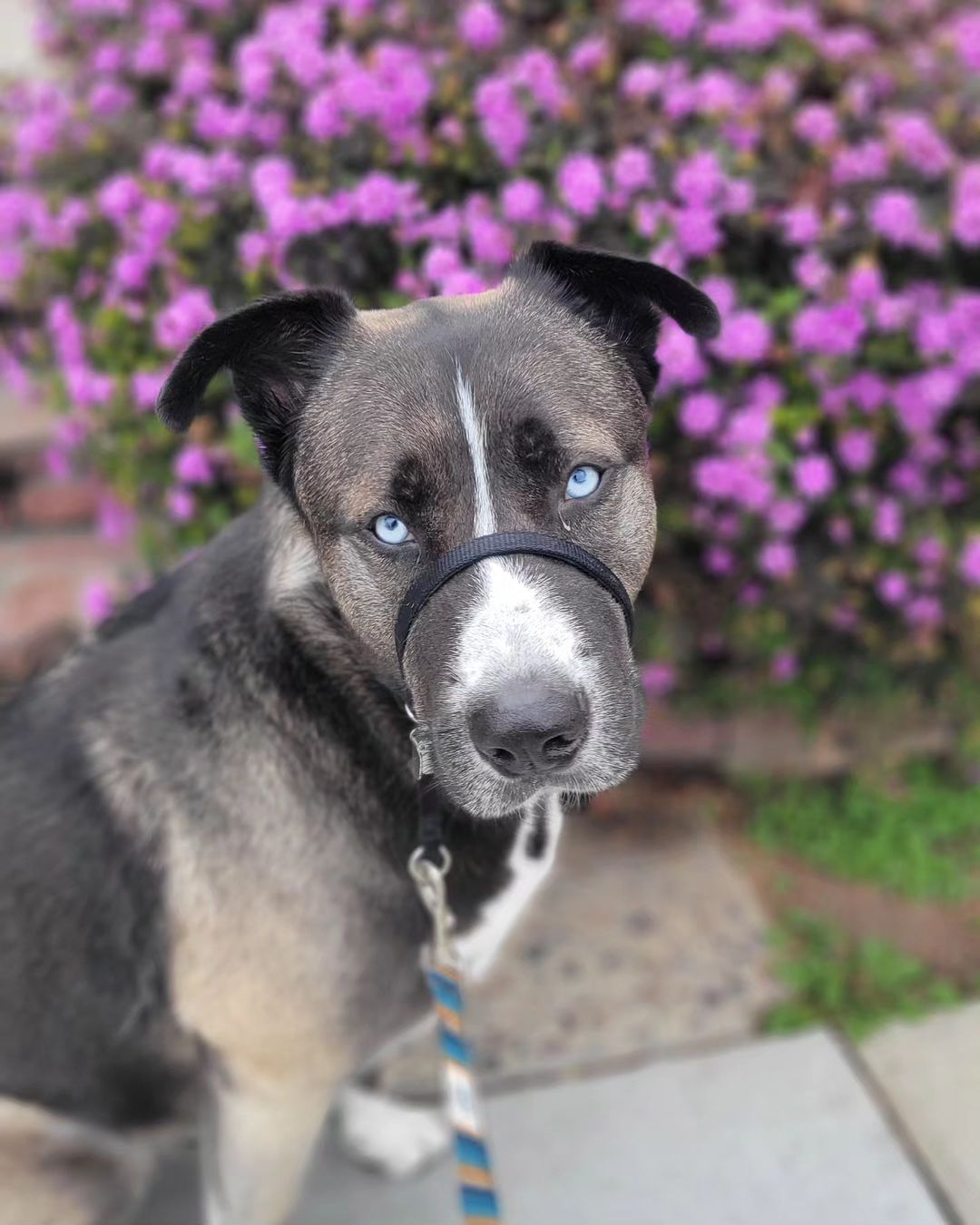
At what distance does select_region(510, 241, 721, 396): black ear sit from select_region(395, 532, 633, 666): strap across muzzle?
46cm

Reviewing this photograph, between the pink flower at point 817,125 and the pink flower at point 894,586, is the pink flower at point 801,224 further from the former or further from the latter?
the pink flower at point 894,586

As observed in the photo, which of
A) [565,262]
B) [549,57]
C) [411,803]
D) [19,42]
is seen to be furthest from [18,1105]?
[19,42]

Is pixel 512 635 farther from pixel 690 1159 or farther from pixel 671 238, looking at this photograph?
pixel 690 1159

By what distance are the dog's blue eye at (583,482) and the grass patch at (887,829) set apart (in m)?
2.24

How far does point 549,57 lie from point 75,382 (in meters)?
1.70

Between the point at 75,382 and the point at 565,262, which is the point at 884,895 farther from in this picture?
the point at 75,382

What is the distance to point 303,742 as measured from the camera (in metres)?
2.11

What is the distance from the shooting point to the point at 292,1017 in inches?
84.2

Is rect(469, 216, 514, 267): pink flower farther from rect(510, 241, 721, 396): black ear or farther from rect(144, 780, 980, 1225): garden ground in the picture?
rect(144, 780, 980, 1225): garden ground

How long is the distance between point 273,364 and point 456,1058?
4.04 feet

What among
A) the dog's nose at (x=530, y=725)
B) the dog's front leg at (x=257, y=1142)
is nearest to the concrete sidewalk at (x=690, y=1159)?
the dog's front leg at (x=257, y=1142)

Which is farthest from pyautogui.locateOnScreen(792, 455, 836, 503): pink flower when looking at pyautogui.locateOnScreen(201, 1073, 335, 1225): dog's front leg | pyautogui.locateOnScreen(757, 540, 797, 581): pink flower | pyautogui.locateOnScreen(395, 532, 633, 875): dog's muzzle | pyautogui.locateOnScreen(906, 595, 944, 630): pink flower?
pyautogui.locateOnScreen(201, 1073, 335, 1225): dog's front leg

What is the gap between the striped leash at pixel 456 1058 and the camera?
1711 millimetres

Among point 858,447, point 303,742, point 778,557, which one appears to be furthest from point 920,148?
point 303,742
